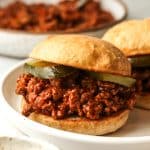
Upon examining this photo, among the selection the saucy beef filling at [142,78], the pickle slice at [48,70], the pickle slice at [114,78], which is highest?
the pickle slice at [48,70]

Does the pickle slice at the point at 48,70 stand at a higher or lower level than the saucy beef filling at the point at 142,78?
higher

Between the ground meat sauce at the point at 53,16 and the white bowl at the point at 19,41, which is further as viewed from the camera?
the ground meat sauce at the point at 53,16

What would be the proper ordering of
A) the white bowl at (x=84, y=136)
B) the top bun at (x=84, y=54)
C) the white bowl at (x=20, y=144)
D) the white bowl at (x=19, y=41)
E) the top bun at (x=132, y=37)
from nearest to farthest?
1. the white bowl at (x=20, y=144)
2. the white bowl at (x=84, y=136)
3. the top bun at (x=84, y=54)
4. the top bun at (x=132, y=37)
5. the white bowl at (x=19, y=41)

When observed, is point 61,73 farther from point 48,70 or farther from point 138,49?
point 138,49

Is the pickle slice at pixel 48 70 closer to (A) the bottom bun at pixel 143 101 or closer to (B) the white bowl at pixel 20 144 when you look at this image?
(A) the bottom bun at pixel 143 101

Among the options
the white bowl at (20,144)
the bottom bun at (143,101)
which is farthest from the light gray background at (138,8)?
the white bowl at (20,144)

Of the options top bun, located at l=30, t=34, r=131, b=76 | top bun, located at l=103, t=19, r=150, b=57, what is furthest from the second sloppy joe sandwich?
top bun, located at l=103, t=19, r=150, b=57

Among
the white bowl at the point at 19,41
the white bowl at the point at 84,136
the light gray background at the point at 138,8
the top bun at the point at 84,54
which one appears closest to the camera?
the white bowl at the point at 84,136
